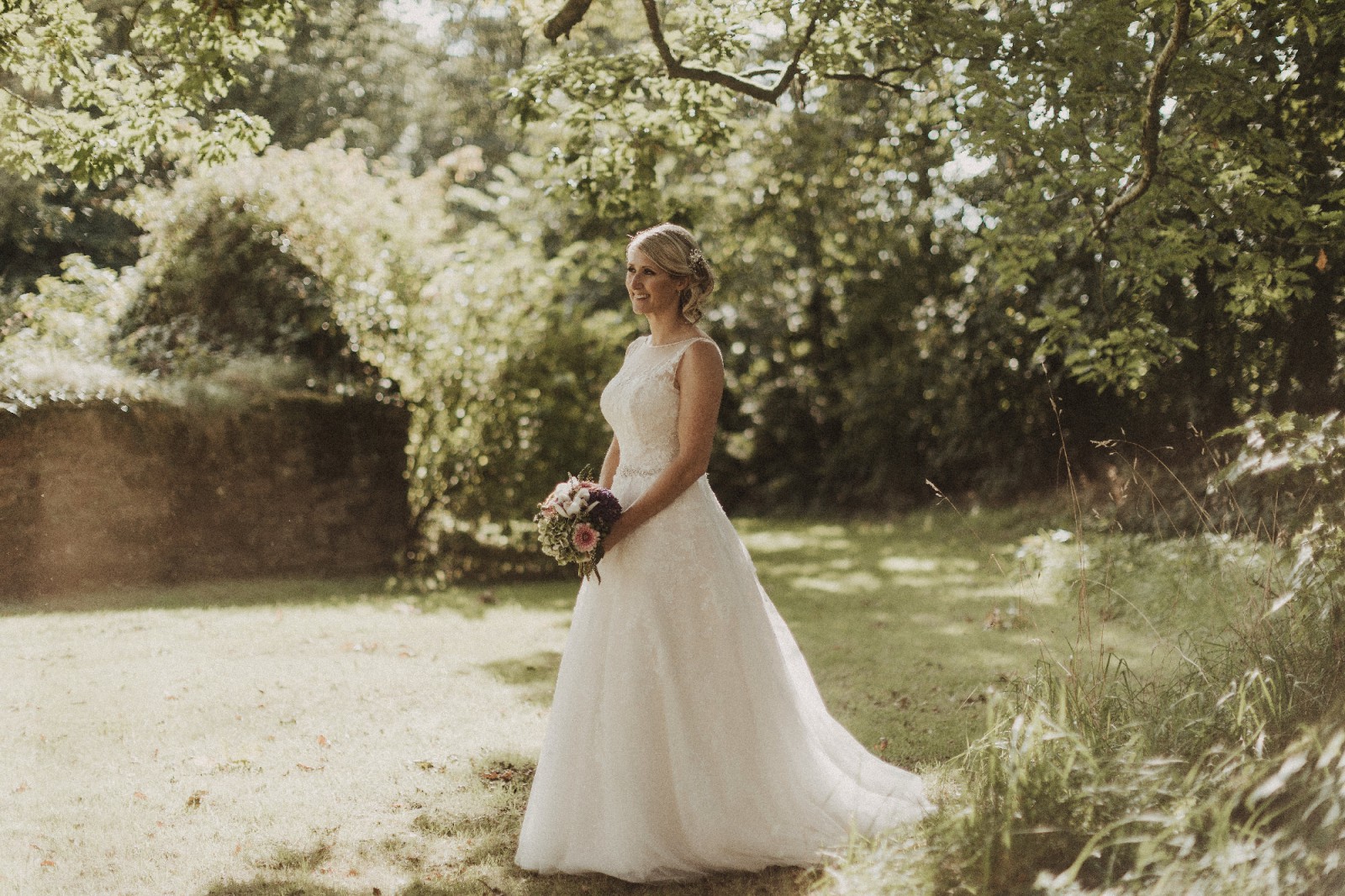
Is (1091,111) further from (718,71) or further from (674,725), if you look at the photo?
(674,725)

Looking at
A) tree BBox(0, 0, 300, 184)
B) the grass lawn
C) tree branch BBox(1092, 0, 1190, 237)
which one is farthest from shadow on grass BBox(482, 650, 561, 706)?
tree branch BBox(1092, 0, 1190, 237)

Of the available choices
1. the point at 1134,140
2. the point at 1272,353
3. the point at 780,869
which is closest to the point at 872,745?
the point at 780,869

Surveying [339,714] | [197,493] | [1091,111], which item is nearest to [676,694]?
[339,714]

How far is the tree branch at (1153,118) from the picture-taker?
5145mm

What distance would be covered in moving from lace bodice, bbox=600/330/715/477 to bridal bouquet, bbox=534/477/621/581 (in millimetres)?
250

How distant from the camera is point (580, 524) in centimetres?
375

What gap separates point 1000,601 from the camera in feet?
29.2

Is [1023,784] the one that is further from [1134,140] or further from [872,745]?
[1134,140]

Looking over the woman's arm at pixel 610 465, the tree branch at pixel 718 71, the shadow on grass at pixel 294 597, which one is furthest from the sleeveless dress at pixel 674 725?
the shadow on grass at pixel 294 597

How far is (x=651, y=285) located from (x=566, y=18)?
3.21 metres

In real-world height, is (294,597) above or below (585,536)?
below

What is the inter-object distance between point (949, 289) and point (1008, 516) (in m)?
3.37

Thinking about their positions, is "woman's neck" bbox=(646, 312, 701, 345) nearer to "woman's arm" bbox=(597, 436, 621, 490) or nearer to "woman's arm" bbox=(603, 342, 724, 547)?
"woman's arm" bbox=(603, 342, 724, 547)

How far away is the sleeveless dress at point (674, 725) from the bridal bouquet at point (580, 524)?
5.9 inches
